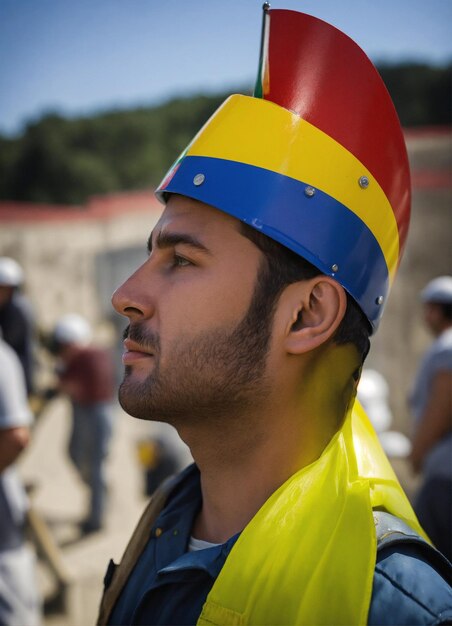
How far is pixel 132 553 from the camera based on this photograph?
1.53m

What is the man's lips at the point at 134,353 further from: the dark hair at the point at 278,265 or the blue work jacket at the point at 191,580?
the blue work jacket at the point at 191,580

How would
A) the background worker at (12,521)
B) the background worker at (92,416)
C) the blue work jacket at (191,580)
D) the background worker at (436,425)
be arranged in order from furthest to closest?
the background worker at (92,416)
the background worker at (436,425)
the background worker at (12,521)
the blue work jacket at (191,580)

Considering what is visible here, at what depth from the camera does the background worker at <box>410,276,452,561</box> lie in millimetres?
2738

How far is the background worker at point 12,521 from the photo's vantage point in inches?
96.7

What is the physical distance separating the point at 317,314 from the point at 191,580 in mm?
576

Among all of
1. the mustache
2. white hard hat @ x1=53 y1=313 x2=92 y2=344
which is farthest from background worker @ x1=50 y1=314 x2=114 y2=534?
the mustache

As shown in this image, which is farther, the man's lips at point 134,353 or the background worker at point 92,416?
the background worker at point 92,416

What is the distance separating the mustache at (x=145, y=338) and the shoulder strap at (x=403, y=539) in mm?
515

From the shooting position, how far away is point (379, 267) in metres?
1.37

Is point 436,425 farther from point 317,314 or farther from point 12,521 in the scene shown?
point 317,314

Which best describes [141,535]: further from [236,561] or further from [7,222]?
[7,222]

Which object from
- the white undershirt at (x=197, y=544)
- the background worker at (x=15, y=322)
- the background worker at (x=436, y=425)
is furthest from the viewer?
the background worker at (x=15, y=322)

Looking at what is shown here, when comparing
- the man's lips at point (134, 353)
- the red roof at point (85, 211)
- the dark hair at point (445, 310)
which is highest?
the red roof at point (85, 211)

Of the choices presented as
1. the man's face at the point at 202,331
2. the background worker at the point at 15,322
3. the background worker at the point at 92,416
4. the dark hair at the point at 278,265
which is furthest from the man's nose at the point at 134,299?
the background worker at the point at 15,322
